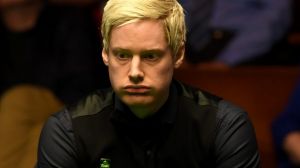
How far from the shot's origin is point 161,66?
5.14ft

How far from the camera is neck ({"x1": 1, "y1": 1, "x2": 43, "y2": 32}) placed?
9.05 ft

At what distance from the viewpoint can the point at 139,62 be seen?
1534 millimetres

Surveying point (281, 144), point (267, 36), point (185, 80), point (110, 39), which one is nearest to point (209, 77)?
point (185, 80)

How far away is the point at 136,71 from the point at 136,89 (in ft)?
0.15

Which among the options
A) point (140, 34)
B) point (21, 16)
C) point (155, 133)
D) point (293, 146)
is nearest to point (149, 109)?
point (155, 133)

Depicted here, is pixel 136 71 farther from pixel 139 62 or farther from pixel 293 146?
pixel 293 146

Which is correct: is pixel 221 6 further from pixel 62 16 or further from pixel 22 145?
pixel 22 145

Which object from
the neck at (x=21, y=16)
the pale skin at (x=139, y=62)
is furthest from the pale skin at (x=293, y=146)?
the neck at (x=21, y=16)

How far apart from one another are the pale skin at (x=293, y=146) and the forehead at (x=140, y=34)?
3.01ft

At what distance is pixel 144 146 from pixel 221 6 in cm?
119

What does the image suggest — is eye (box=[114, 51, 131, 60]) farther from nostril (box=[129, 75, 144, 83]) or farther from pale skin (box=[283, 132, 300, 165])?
pale skin (box=[283, 132, 300, 165])

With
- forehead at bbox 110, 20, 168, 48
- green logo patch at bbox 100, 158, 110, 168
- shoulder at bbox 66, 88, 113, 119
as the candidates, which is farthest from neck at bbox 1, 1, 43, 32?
forehead at bbox 110, 20, 168, 48

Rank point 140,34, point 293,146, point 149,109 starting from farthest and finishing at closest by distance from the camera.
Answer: point 293,146 < point 149,109 < point 140,34

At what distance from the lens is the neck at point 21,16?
109 inches
